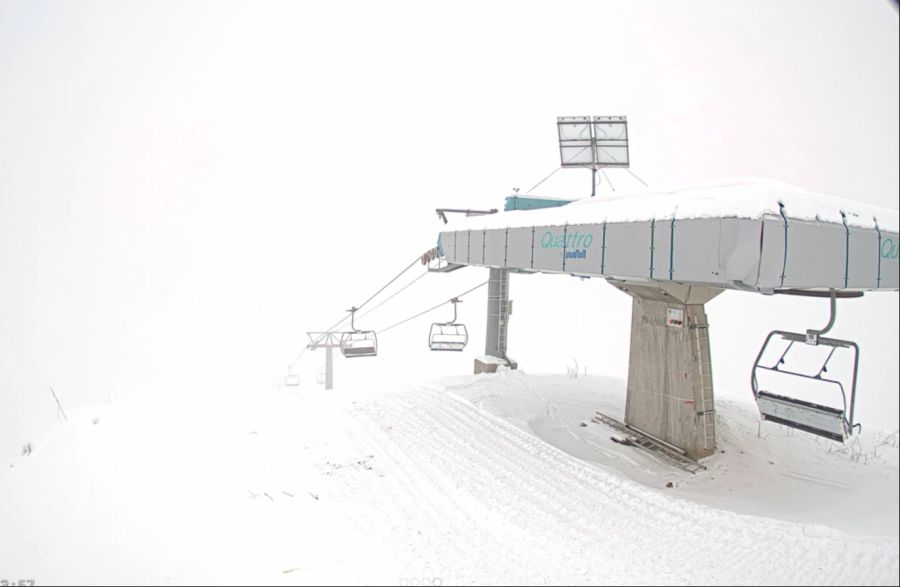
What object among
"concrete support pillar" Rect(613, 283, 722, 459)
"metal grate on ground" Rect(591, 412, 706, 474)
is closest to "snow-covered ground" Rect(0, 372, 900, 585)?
"metal grate on ground" Rect(591, 412, 706, 474)

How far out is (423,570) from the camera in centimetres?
395

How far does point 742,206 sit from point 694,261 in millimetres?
713

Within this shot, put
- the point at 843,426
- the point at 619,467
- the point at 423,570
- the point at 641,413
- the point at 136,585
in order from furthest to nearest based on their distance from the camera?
the point at 641,413 → the point at 619,467 → the point at 843,426 → the point at 423,570 → the point at 136,585

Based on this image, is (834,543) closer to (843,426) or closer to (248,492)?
(843,426)

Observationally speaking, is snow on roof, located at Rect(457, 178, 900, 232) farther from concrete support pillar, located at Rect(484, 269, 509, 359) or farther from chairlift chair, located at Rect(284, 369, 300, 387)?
chairlift chair, located at Rect(284, 369, 300, 387)

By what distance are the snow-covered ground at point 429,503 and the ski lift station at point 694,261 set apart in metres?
0.74

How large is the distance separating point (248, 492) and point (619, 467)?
195 inches

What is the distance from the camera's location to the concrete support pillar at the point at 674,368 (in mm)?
7238

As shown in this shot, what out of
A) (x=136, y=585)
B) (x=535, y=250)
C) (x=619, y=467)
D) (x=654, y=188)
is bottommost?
(x=619, y=467)

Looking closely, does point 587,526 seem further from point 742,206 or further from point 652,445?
point 742,206

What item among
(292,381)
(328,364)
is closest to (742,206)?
(328,364)

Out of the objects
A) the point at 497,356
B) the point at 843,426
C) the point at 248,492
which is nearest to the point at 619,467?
the point at 843,426

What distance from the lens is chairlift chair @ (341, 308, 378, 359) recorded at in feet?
41.1

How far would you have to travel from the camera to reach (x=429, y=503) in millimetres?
5371
